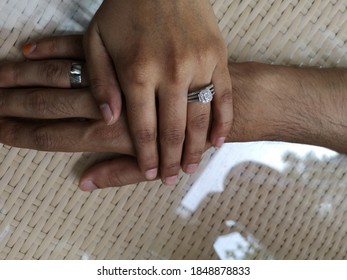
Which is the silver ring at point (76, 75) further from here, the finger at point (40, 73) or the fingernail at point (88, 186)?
the fingernail at point (88, 186)

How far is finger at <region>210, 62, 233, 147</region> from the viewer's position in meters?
0.73

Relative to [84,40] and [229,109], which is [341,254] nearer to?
Answer: [229,109]

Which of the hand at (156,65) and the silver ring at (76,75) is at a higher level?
the hand at (156,65)

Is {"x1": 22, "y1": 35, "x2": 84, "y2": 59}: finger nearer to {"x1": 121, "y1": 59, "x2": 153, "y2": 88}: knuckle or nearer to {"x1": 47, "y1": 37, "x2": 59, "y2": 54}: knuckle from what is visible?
{"x1": 47, "y1": 37, "x2": 59, "y2": 54}: knuckle

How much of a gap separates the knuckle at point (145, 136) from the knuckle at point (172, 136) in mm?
15

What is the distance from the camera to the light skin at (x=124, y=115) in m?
0.76

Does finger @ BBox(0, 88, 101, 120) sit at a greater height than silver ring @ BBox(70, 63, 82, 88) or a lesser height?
lesser

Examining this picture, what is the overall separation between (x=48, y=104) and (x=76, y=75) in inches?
2.6

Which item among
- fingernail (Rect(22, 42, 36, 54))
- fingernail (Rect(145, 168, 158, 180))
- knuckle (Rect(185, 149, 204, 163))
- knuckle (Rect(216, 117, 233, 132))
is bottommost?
fingernail (Rect(145, 168, 158, 180))

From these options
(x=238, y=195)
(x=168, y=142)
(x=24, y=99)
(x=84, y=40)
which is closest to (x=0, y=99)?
(x=24, y=99)

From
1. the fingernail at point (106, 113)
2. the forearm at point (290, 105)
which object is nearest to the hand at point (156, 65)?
the fingernail at point (106, 113)

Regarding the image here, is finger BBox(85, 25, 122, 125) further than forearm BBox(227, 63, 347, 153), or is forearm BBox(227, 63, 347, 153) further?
forearm BBox(227, 63, 347, 153)

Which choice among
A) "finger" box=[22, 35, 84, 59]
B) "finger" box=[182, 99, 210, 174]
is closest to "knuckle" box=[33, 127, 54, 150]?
"finger" box=[22, 35, 84, 59]

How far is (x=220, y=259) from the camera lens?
881 millimetres
